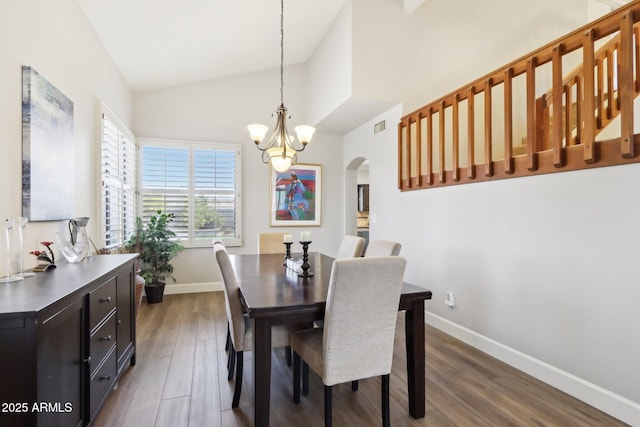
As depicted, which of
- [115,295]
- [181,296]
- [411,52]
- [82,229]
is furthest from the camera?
[181,296]

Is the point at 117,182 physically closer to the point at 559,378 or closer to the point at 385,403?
the point at 385,403

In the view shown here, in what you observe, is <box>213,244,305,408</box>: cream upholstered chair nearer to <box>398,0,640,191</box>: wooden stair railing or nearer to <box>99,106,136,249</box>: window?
<box>99,106,136,249</box>: window

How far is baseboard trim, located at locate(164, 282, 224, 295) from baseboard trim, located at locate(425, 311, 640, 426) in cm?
345

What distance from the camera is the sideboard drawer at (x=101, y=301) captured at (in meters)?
1.70

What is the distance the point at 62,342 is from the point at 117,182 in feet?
8.88

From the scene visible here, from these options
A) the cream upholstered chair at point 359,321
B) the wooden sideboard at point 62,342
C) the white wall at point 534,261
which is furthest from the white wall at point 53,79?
the white wall at point 534,261

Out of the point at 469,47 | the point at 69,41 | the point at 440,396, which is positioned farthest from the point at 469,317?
the point at 69,41

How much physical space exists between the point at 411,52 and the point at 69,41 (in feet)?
11.6

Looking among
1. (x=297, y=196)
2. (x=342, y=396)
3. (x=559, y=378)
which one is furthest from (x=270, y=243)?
(x=559, y=378)

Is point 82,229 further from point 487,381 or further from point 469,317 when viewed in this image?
point 469,317

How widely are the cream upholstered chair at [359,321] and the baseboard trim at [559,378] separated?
1.42m

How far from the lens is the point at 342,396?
84.6 inches

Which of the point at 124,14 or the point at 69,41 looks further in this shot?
the point at 124,14

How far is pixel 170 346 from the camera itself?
2.95 m
